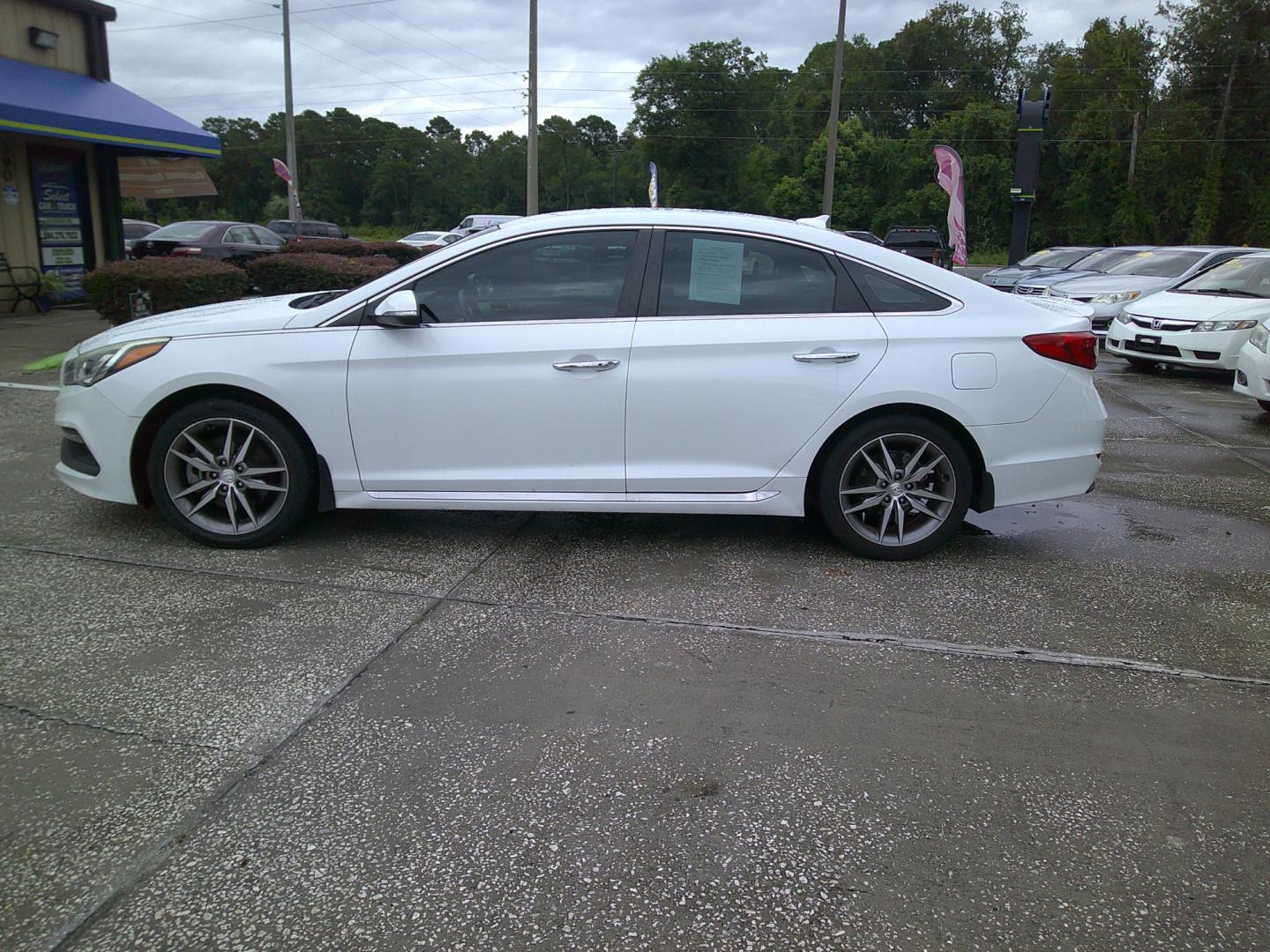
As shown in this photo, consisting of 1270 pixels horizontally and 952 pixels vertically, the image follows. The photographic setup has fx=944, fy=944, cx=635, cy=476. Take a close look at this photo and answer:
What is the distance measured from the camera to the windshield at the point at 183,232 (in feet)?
57.7

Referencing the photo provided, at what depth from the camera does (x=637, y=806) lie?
8.90ft

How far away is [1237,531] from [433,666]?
184 inches

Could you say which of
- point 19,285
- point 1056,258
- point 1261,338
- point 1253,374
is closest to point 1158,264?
point 1056,258

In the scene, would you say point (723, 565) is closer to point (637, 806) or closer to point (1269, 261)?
point (637, 806)

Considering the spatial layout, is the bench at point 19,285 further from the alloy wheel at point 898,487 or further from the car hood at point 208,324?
the alloy wheel at point 898,487

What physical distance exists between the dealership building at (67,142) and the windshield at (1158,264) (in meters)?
15.6

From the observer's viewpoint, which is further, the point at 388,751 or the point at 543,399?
the point at 543,399

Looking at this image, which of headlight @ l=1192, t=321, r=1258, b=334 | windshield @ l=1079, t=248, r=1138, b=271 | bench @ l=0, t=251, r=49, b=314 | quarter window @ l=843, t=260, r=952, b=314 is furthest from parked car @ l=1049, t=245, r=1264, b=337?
bench @ l=0, t=251, r=49, b=314

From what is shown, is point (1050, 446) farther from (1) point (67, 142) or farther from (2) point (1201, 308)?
(1) point (67, 142)

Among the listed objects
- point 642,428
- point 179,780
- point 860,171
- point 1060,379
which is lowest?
point 179,780

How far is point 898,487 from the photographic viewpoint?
4.63m

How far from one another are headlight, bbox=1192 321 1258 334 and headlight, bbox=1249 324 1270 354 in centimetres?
238

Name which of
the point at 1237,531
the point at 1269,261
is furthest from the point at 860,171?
the point at 1237,531

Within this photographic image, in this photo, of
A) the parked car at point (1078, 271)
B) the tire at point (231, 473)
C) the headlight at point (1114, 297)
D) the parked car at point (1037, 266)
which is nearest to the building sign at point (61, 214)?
the tire at point (231, 473)
